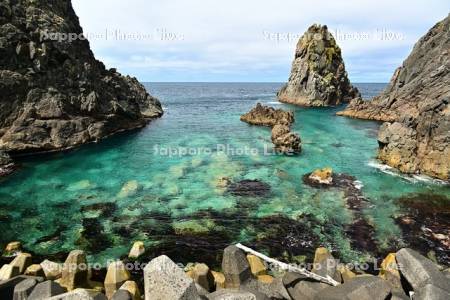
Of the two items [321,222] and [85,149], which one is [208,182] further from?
[85,149]

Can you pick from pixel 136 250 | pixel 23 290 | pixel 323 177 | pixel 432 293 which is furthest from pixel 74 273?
pixel 323 177

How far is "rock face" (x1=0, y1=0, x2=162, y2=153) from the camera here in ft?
153

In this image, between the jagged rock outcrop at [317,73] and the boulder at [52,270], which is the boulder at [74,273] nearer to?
the boulder at [52,270]

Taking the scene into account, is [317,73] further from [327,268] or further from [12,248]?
[327,268]

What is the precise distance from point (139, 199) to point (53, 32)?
4075 cm

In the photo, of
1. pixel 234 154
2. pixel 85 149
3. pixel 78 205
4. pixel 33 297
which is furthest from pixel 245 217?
pixel 85 149

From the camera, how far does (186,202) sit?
28.9m

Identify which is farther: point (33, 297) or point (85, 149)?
point (85, 149)

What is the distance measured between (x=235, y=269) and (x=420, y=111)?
3717cm

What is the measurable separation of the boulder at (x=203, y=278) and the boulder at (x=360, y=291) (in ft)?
15.5

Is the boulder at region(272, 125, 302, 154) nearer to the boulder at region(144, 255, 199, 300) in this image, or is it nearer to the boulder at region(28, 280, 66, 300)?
the boulder at region(28, 280, 66, 300)

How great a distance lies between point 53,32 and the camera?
181ft

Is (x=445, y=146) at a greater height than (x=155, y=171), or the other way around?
(x=445, y=146)

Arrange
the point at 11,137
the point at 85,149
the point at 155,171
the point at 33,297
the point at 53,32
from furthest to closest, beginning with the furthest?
the point at 53,32, the point at 85,149, the point at 11,137, the point at 155,171, the point at 33,297
